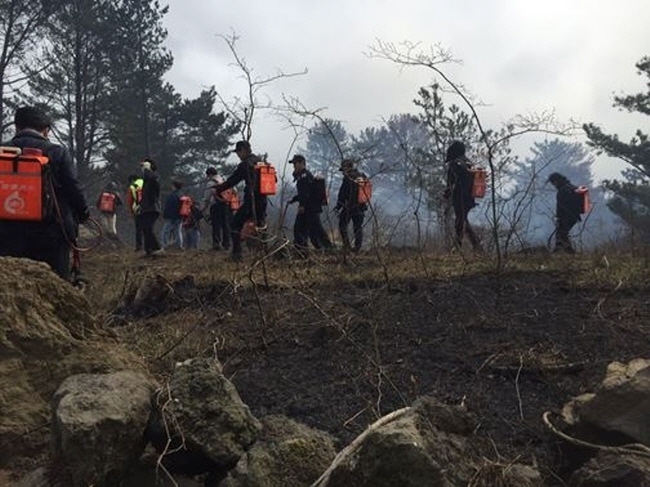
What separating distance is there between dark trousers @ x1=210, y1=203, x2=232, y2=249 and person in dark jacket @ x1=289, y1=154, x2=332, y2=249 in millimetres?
3472

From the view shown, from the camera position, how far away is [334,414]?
380cm

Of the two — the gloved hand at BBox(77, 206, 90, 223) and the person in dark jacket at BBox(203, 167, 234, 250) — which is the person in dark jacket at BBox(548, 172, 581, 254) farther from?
the gloved hand at BBox(77, 206, 90, 223)

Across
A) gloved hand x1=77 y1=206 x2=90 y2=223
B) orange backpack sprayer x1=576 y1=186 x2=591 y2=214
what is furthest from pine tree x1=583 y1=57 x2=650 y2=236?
gloved hand x1=77 y1=206 x2=90 y2=223

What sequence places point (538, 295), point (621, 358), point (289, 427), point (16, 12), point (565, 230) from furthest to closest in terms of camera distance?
point (16, 12) → point (565, 230) → point (538, 295) → point (621, 358) → point (289, 427)

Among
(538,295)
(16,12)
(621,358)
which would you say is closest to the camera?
(621,358)

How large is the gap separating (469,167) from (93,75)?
21.6 m

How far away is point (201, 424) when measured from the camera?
3027 mm

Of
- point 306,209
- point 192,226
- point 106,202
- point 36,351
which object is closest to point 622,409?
point 36,351

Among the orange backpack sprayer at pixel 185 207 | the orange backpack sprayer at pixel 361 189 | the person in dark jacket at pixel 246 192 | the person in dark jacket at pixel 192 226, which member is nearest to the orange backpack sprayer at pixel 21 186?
the person in dark jacket at pixel 246 192

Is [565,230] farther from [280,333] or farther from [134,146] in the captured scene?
[134,146]

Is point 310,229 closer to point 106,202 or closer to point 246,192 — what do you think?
point 246,192

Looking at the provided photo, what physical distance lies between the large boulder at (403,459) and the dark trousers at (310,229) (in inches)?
287

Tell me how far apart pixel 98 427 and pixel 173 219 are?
11461 mm

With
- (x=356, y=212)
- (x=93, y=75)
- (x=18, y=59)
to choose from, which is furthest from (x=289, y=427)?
(x=93, y=75)
